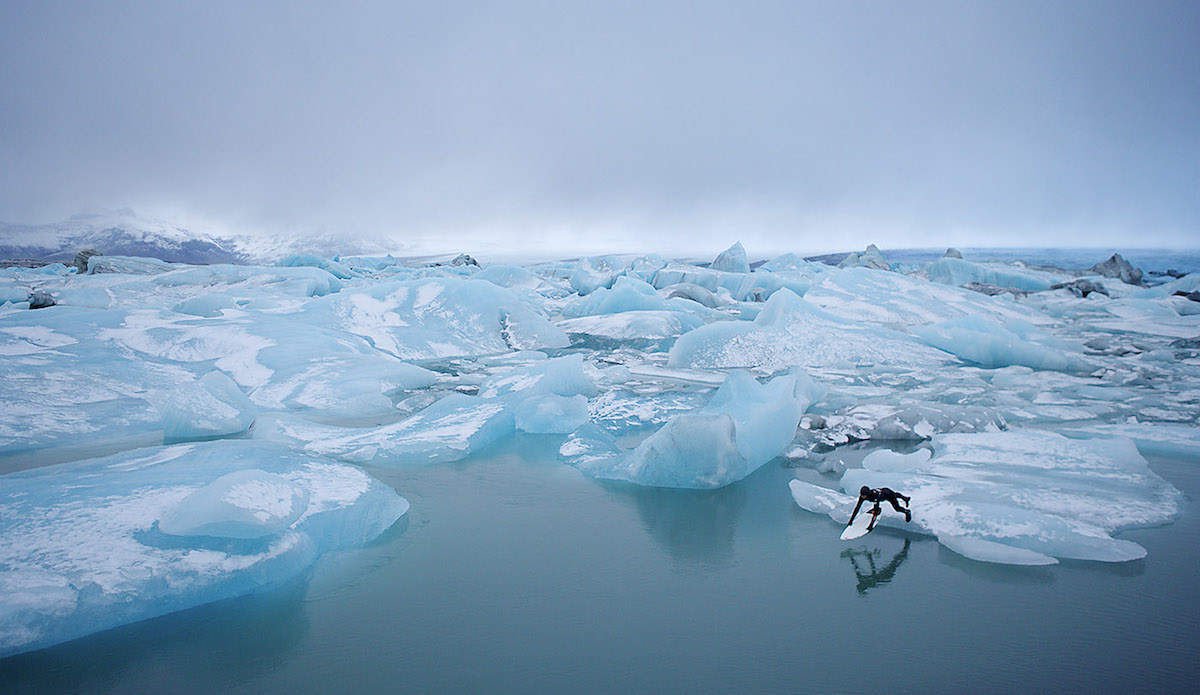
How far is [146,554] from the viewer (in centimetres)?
241

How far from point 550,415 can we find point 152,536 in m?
2.80

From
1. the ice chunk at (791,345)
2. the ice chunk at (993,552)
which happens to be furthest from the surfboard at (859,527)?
the ice chunk at (791,345)

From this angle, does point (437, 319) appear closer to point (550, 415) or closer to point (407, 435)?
point (550, 415)

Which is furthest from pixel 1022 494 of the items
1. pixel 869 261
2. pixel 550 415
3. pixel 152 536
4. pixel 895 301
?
pixel 869 261

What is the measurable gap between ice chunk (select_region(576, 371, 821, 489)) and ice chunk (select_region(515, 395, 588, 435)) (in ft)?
3.09

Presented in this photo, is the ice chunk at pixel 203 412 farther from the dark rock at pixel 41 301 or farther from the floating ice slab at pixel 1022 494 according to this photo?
the dark rock at pixel 41 301

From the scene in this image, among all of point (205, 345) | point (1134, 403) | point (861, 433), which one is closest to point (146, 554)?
point (861, 433)

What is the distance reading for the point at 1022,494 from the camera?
3166 mm

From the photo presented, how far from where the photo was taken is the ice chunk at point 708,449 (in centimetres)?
354

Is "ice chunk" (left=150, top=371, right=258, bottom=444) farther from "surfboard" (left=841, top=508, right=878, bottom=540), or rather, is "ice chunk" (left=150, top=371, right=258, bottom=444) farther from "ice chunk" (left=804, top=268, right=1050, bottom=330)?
"ice chunk" (left=804, top=268, right=1050, bottom=330)

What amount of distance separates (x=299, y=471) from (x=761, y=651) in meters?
2.49

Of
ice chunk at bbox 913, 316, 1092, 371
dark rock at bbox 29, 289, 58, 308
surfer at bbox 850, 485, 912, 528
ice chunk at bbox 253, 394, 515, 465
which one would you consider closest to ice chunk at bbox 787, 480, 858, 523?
surfer at bbox 850, 485, 912, 528

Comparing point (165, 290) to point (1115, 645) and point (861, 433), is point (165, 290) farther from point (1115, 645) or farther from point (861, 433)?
point (1115, 645)

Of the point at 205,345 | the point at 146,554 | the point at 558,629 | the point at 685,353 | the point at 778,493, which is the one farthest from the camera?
the point at 685,353
